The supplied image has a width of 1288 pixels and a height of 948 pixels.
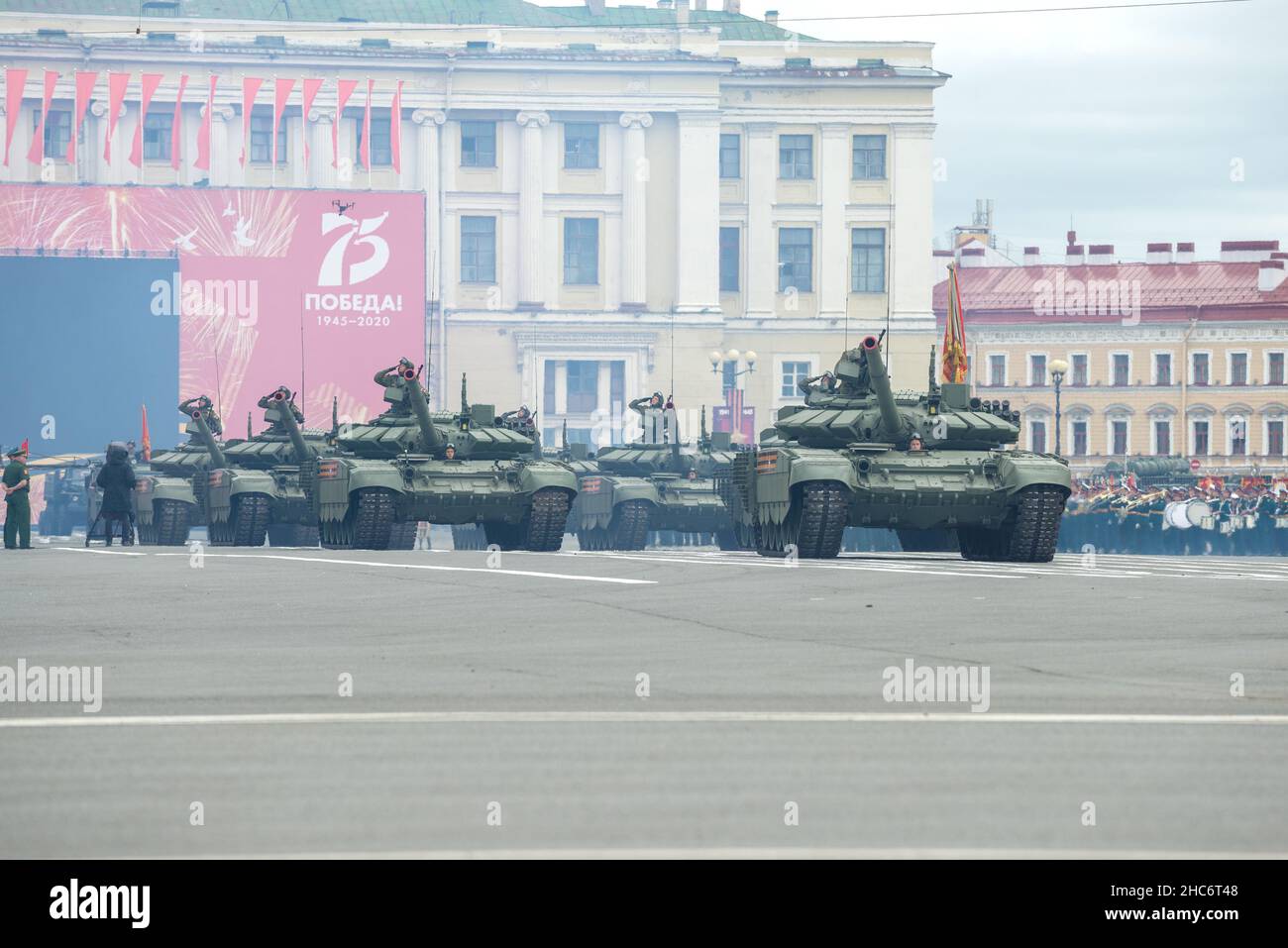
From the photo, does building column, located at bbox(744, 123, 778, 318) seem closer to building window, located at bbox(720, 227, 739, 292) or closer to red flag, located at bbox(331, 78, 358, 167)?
building window, located at bbox(720, 227, 739, 292)

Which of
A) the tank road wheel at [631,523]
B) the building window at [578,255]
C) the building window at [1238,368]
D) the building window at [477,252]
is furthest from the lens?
the building window at [1238,368]

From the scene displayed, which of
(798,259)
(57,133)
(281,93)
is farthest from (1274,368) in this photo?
(57,133)

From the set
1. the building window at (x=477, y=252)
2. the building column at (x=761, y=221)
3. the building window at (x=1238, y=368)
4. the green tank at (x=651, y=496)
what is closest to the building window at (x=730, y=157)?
the building column at (x=761, y=221)

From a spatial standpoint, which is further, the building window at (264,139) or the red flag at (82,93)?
the building window at (264,139)

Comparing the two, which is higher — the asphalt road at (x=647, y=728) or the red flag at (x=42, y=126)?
the red flag at (x=42, y=126)

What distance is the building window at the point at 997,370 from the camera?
104438 mm

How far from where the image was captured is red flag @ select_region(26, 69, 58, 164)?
88375 mm

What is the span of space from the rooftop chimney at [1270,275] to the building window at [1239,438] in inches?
239

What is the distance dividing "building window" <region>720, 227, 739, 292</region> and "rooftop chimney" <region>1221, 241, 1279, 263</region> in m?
23.6

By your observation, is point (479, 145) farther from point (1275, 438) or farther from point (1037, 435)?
point (1275, 438)

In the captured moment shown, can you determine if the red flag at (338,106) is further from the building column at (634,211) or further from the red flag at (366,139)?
the building column at (634,211)

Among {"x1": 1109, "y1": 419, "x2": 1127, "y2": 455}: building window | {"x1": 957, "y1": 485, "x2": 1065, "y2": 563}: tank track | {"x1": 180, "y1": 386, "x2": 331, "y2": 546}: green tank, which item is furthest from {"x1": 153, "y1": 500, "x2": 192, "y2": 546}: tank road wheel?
{"x1": 1109, "y1": 419, "x2": 1127, "y2": 455}: building window

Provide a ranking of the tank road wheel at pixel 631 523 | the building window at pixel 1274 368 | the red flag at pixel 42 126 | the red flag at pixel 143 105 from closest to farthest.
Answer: the tank road wheel at pixel 631 523 < the red flag at pixel 42 126 < the red flag at pixel 143 105 < the building window at pixel 1274 368

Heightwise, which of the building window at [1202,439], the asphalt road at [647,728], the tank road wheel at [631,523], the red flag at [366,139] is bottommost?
the asphalt road at [647,728]
